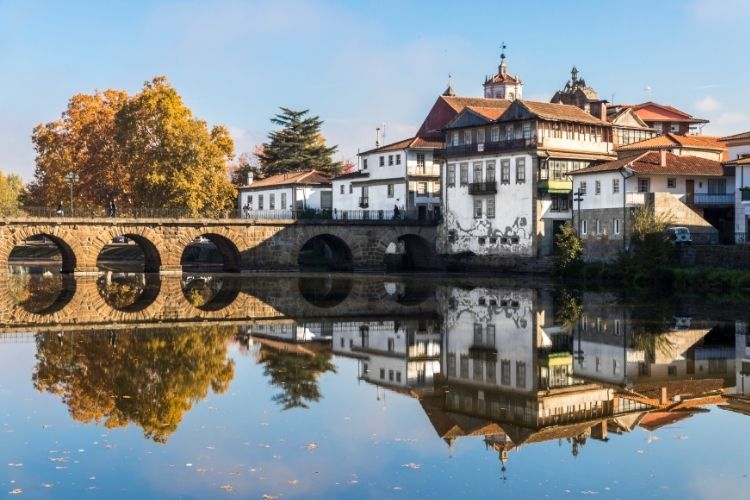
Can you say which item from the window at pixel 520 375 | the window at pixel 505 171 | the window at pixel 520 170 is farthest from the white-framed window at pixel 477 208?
the window at pixel 520 375

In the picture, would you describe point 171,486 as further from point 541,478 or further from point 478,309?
point 478,309

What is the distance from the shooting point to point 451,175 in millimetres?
74125

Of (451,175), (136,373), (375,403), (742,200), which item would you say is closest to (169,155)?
(451,175)

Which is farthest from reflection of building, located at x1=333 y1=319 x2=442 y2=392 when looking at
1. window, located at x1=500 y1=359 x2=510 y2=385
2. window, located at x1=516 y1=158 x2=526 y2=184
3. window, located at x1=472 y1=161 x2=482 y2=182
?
window, located at x1=472 y1=161 x2=482 y2=182

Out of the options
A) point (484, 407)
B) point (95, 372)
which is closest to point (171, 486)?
point (484, 407)

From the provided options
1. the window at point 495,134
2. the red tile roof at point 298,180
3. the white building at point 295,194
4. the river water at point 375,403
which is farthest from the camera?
the red tile roof at point 298,180

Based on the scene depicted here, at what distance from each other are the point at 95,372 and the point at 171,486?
10.4 meters

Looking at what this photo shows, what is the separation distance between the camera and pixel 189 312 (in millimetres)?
40344

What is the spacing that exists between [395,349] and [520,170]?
40.1 meters

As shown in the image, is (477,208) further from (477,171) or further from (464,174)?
(464,174)

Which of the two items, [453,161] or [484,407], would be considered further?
[453,161]

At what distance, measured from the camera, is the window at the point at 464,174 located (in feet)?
240

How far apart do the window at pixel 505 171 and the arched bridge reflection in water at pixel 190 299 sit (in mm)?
11684

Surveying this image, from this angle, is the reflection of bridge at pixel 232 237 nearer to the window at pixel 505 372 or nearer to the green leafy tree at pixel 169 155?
the green leafy tree at pixel 169 155
